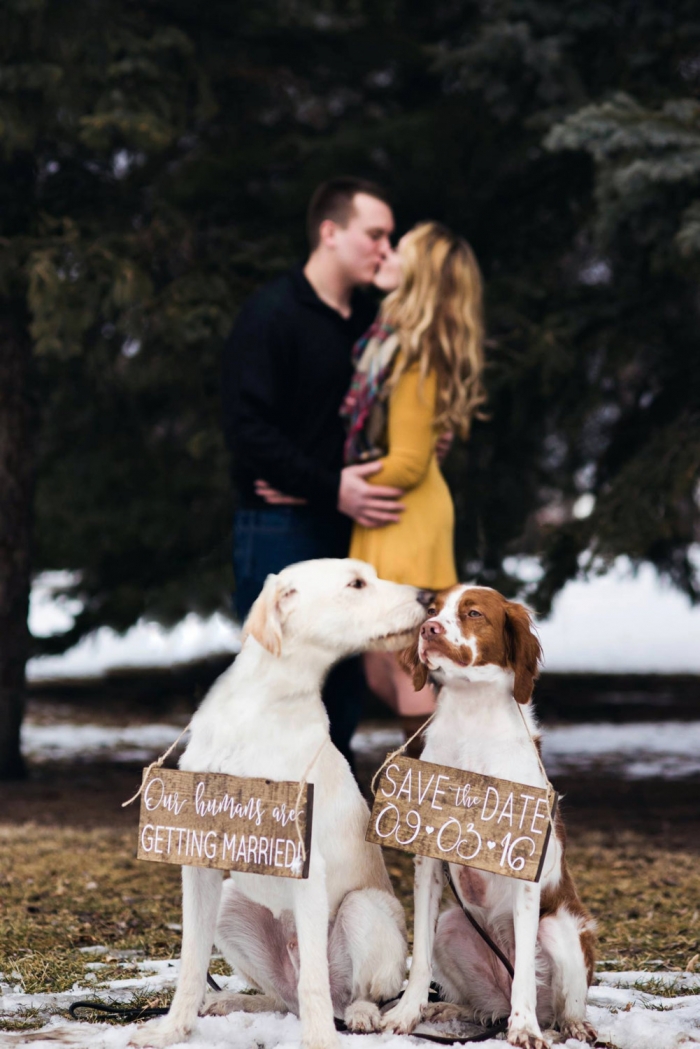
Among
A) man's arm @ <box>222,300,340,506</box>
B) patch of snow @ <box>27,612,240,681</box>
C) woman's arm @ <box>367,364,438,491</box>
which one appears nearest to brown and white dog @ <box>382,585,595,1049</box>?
woman's arm @ <box>367,364,438,491</box>

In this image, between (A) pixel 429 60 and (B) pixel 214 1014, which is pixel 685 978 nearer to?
(B) pixel 214 1014

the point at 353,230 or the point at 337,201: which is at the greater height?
the point at 337,201

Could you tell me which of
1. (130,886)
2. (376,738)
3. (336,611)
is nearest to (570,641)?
(376,738)

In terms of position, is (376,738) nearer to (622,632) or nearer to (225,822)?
(225,822)

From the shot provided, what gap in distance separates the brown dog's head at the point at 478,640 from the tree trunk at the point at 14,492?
5.44 meters

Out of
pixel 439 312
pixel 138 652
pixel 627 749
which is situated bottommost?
pixel 138 652

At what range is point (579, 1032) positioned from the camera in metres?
3.21

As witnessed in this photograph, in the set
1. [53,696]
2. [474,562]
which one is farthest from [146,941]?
[53,696]

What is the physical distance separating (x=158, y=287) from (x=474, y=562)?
2577 mm

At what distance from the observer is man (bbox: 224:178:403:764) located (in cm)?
→ 440

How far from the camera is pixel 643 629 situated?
21391mm

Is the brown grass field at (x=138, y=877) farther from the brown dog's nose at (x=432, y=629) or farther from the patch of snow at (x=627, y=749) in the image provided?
the brown dog's nose at (x=432, y=629)

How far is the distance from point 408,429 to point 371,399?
17 cm

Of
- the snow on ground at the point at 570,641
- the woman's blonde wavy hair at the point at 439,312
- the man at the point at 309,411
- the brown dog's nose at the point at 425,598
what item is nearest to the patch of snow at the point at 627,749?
the snow on ground at the point at 570,641
